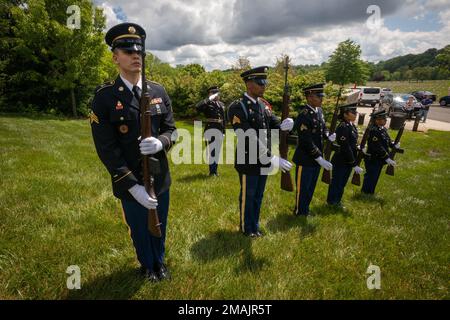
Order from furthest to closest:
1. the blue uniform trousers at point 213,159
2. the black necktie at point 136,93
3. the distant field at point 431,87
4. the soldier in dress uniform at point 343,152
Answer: the distant field at point 431,87
the blue uniform trousers at point 213,159
the soldier in dress uniform at point 343,152
the black necktie at point 136,93

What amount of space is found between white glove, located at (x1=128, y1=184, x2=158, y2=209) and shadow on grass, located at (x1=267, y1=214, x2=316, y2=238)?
277 centimetres

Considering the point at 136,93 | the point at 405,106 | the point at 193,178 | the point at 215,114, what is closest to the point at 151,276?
the point at 136,93

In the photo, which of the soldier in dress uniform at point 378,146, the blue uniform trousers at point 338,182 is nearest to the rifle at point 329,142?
the blue uniform trousers at point 338,182

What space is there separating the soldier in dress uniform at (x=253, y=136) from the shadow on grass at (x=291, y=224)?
0.58m

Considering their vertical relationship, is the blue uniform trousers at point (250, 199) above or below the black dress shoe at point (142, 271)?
above

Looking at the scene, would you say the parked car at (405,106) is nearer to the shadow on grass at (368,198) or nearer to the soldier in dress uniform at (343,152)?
the shadow on grass at (368,198)

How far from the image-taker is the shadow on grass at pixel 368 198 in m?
6.92

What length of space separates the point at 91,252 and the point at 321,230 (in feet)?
12.7

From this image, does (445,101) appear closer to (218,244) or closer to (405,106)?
(405,106)

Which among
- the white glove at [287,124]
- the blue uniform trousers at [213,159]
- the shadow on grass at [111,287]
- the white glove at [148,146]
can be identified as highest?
the white glove at [287,124]

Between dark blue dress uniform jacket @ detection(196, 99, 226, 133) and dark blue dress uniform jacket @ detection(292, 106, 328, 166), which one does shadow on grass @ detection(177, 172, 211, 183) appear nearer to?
dark blue dress uniform jacket @ detection(196, 99, 226, 133)

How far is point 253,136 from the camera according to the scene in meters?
4.34

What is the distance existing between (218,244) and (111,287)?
1.67m

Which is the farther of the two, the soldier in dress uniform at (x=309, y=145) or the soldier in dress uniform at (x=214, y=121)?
the soldier in dress uniform at (x=214, y=121)
